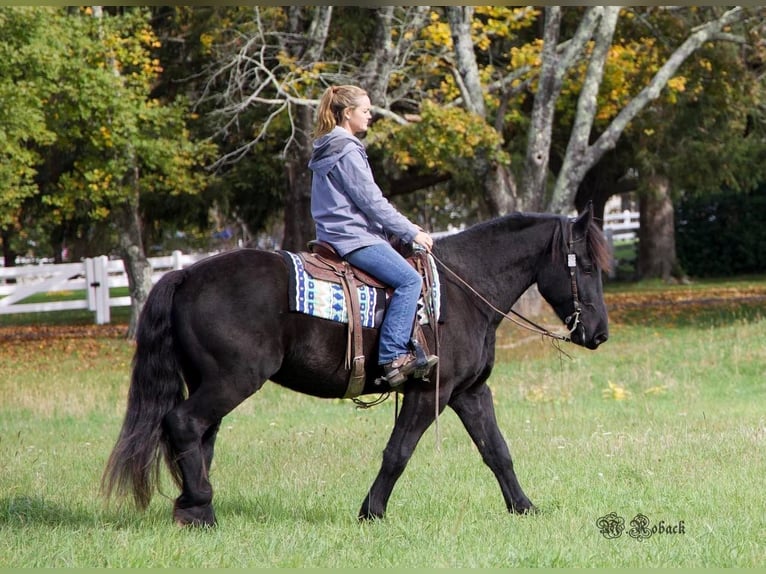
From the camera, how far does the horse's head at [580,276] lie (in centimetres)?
737

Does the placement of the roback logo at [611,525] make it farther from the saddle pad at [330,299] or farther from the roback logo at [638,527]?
the saddle pad at [330,299]

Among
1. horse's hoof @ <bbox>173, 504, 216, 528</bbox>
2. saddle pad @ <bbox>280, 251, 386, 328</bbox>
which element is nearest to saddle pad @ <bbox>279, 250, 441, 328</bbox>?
saddle pad @ <bbox>280, 251, 386, 328</bbox>

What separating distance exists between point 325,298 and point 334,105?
1.21m

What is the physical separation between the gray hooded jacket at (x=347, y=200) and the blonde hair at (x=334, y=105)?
64 mm

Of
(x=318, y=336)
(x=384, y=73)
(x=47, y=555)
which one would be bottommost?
(x=47, y=555)

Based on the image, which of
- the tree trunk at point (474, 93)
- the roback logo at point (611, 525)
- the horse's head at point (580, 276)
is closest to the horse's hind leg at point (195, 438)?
the horse's head at point (580, 276)

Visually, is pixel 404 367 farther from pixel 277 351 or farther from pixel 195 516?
pixel 195 516

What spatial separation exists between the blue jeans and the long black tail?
118 centimetres

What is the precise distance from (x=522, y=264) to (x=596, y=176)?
24.9 metres

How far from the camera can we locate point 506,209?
73.7 feet

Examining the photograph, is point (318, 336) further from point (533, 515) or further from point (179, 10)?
point (179, 10)

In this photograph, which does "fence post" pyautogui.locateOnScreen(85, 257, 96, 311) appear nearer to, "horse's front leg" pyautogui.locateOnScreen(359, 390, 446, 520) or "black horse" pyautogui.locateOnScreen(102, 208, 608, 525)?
"black horse" pyautogui.locateOnScreen(102, 208, 608, 525)

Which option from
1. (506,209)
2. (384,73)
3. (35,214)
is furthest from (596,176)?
(35,214)

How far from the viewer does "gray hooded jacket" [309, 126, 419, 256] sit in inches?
273
